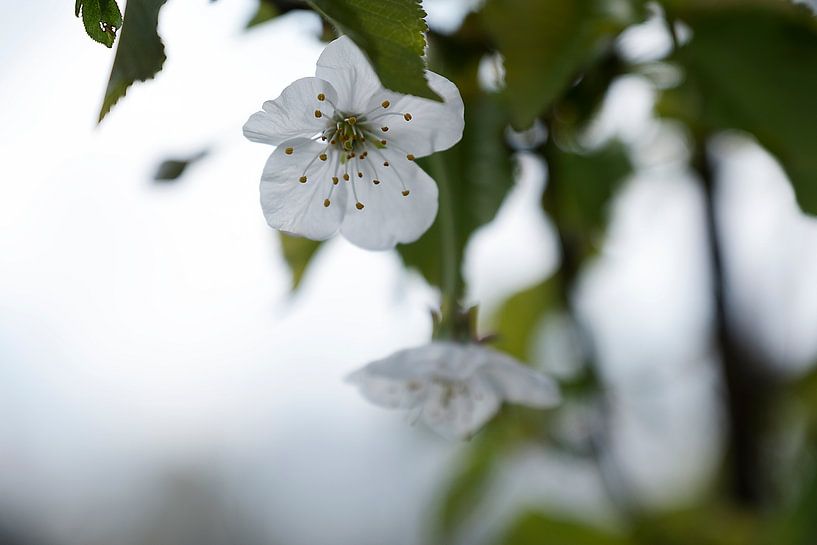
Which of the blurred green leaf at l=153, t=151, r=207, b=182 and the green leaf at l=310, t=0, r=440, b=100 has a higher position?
the green leaf at l=310, t=0, r=440, b=100

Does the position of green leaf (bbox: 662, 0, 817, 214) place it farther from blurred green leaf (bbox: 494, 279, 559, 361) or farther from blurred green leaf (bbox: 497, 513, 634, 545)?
blurred green leaf (bbox: 497, 513, 634, 545)

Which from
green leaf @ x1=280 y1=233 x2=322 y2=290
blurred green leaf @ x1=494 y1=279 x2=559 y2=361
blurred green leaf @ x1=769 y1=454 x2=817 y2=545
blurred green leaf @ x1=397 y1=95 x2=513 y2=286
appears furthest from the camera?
blurred green leaf @ x1=494 y1=279 x2=559 y2=361

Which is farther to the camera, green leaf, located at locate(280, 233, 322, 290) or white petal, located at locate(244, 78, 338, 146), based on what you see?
green leaf, located at locate(280, 233, 322, 290)

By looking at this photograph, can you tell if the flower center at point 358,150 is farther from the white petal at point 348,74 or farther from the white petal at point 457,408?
the white petal at point 457,408

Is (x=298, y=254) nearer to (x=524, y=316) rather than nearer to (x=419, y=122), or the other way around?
(x=419, y=122)

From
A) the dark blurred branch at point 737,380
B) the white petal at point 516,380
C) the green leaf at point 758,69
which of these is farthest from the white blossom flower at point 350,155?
the dark blurred branch at point 737,380

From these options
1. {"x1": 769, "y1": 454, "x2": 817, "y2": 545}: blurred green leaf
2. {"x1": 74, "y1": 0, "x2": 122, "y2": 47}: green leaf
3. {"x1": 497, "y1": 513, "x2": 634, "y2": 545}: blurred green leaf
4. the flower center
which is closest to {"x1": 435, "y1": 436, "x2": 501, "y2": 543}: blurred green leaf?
{"x1": 497, "y1": 513, "x2": 634, "y2": 545}: blurred green leaf

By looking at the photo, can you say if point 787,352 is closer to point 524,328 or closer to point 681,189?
point 681,189

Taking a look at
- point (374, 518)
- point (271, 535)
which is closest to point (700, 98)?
point (374, 518)
